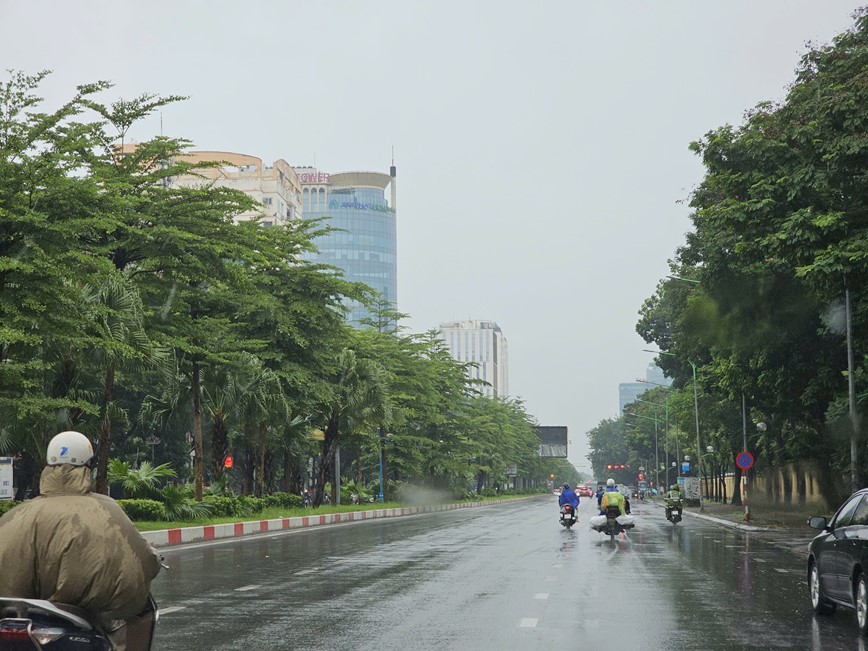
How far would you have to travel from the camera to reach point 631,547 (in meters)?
26.1

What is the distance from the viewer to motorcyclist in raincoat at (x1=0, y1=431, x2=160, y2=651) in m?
5.33

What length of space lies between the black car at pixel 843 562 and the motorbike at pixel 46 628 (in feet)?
27.3

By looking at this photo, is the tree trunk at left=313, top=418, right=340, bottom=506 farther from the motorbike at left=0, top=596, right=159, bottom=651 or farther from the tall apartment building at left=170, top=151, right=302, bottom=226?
the tall apartment building at left=170, top=151, right=302, bottom=226

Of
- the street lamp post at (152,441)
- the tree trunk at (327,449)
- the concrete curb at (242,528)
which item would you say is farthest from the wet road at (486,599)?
the street lamp post at (152,441)

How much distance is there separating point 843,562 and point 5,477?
68.0 feet

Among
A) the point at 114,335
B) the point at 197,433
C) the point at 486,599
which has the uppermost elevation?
the point at 114,335

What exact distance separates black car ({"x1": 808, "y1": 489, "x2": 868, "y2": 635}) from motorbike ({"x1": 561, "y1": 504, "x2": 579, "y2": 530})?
23.0 meters

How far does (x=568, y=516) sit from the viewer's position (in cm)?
3656

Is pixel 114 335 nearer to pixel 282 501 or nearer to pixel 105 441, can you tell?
pixel 105 441

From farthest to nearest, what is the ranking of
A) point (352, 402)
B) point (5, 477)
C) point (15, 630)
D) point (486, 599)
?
point (352, 402), point (5, 477), point (486, 599), point (15, 630)

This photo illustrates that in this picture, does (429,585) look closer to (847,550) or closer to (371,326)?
(847,550)

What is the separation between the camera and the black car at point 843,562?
11188 millimetres

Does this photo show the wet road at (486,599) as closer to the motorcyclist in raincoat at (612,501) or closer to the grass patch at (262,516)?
the motorcyclist in raincoat at (612,501)

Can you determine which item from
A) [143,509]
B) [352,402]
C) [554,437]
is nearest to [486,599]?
[143,509]
